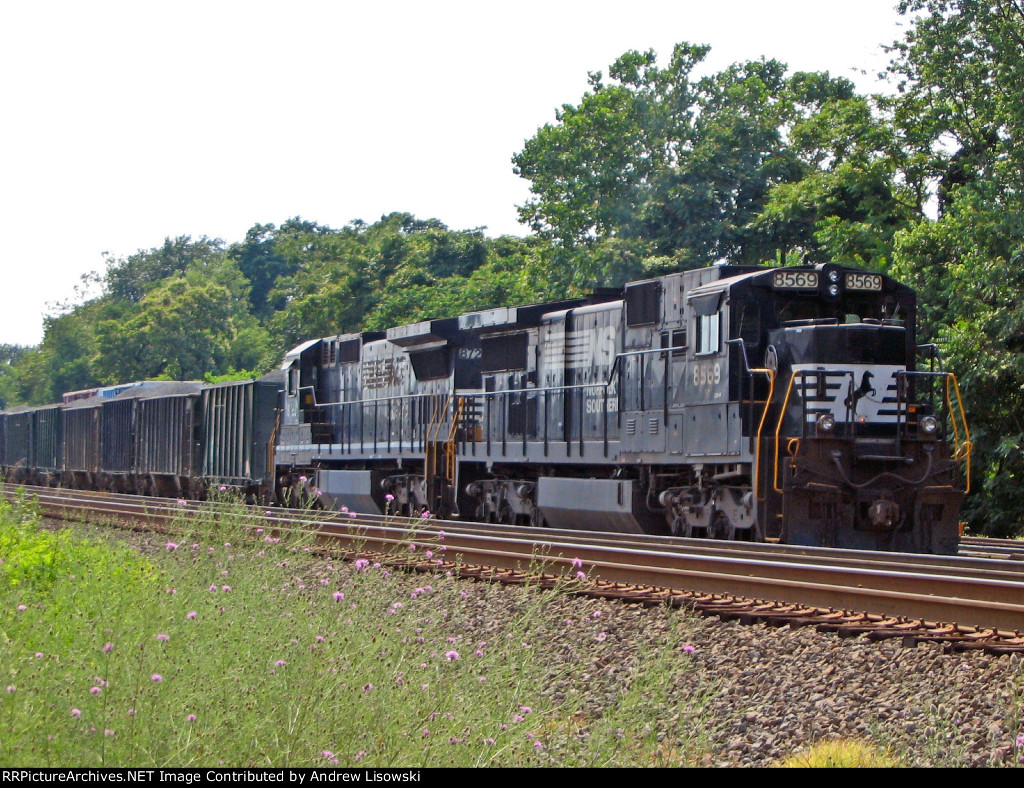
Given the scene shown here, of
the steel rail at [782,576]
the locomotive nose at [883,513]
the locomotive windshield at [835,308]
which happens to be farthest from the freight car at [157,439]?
the locomotive nose at [883,513]

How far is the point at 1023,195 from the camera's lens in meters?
19.9

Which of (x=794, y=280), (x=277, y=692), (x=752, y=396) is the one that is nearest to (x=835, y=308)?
(x=794, y=280)

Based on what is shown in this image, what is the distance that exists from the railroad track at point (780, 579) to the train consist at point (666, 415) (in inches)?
38.6

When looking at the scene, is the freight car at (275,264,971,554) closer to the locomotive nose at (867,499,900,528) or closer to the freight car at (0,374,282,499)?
the locomotive nose at (867,499,900,528)

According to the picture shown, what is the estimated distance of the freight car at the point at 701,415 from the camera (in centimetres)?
1235

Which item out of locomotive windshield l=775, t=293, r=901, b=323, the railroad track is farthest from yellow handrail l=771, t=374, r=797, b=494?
locomotive windshield l=775, t=293, r=901, b=323

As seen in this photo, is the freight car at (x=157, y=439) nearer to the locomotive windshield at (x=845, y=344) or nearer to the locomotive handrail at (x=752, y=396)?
the locomotive handrail at (x=752, y=396)

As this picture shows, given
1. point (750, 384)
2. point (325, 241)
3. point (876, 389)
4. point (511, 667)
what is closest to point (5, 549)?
point (511, 667)

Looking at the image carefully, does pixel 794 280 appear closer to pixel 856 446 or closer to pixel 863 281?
pixel 863 281

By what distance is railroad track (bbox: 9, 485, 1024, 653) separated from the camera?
279 inches

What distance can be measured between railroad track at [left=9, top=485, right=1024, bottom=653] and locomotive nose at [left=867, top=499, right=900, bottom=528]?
1.07 m

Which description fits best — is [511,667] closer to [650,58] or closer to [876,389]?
[876,389]

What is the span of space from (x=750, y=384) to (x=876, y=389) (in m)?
1.32

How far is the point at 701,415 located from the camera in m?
13.4
